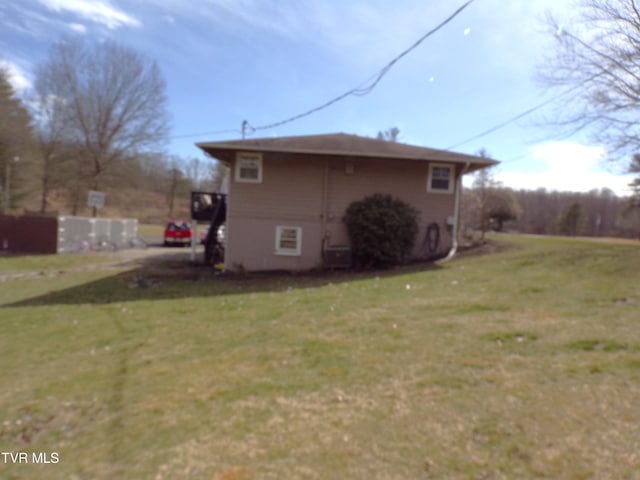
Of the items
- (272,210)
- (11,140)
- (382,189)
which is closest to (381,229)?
(382,189)

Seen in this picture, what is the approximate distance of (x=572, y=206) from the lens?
4384 centimetres

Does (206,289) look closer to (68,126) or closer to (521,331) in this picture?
(521,331)

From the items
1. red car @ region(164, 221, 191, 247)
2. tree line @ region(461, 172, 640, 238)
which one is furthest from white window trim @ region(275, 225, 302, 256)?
tree line @ region(461, 172, 640, 238)

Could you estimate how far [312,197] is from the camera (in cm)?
1362

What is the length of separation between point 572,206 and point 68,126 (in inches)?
1833

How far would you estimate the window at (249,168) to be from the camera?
13508 millimetres

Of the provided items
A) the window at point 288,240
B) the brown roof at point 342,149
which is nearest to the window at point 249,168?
the brown roof at point 342,149

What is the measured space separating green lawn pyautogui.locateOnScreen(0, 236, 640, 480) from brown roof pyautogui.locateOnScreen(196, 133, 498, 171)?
6216mm

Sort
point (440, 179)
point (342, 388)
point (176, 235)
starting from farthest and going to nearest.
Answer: point (176, 235), point (440, 179), point (342, 388)

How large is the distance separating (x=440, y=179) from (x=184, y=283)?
846cm

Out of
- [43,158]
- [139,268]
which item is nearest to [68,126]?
[43,158]

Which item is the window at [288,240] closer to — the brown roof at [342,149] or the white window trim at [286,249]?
the white window trim at [286,249]

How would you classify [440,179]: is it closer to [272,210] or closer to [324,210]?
[324,210]

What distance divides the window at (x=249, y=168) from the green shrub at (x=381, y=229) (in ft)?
10.2
